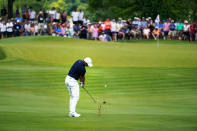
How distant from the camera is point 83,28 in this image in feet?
152

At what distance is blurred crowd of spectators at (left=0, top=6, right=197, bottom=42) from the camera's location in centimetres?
4716

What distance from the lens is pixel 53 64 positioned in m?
35.1

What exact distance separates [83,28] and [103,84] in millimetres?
18258

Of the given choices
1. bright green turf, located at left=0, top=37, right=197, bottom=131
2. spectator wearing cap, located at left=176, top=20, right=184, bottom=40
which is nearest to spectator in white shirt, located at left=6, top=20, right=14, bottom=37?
bright green turf, located at left=0, top=37, right=197, bottom=131

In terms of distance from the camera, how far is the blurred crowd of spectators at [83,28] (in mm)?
47156

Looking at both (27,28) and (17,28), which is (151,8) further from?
(17,28)

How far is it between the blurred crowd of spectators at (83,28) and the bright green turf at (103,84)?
158 centimetres

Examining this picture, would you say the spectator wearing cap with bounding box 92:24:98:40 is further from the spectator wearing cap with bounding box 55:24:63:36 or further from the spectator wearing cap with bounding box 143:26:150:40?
the spectator wearing cap with bounding box 143:26:150:40

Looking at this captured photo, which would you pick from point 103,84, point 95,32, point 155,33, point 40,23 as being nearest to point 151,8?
point 155,33

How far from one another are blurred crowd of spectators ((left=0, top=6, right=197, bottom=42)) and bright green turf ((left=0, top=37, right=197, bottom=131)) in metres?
1.58

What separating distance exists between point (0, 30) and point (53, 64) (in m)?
14.1

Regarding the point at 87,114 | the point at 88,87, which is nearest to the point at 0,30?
the point at 88,87

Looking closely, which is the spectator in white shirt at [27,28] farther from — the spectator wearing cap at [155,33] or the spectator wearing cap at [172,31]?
the spectator wearing cap at [172,31]

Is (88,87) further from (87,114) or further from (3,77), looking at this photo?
(87,114)
